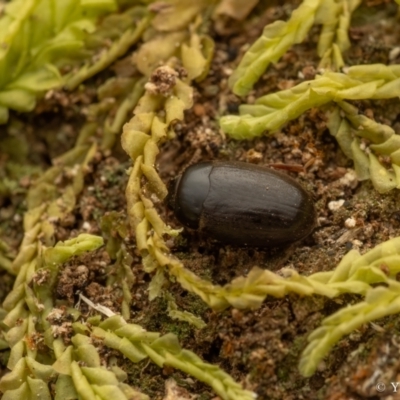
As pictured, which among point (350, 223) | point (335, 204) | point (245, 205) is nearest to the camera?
point (245, 205)

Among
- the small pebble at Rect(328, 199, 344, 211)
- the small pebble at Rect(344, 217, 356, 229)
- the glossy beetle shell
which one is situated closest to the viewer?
the glossy beetle shell

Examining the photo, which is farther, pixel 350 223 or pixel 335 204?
pixel 335 204

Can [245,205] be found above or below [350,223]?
above

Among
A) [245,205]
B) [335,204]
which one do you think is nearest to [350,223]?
[335,204]

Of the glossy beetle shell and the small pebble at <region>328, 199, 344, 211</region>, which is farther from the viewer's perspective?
the small pebble at <region>328, 199, 344, 211</region>

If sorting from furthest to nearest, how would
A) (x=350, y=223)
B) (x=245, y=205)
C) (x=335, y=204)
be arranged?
(x=335, y=204) → (x=350, y=223) → (x=245, y=205)

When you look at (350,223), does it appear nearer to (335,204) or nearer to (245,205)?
(335,204)

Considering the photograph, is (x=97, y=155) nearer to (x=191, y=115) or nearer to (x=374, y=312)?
(x=191, y=115)

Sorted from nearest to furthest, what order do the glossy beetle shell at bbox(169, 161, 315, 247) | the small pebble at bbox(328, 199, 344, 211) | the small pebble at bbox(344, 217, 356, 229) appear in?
the glossy beetle shell at bbox(169, 161, 315, 247) < the small pebble at bbox(344, 217, 356, 229) < the small pebble at bbox(328, 199, 344, 211)
